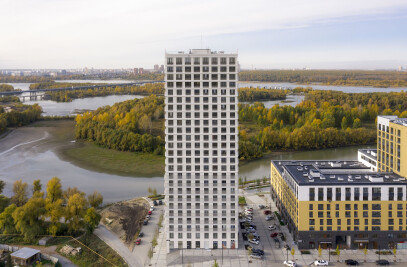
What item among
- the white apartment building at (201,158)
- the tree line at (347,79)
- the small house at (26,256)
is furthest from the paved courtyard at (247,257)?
the tree line at (347,79)

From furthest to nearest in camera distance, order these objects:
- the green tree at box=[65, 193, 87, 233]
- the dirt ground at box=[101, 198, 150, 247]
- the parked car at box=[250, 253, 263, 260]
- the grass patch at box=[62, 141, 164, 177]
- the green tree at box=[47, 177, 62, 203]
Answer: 1. the grass patch at box=[62, 141, 164, 177]
2. the green tree at box=[47, 177, 62, 203]
3. the dirt ground at box=[101, 198, 150, 247]
4. the green tree at box=[65, 193, 87, 233]
5. the parked car at box=[250, 253, 263, 260]

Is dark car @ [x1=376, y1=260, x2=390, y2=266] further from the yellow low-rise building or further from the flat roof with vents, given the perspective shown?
the flat roof with vents

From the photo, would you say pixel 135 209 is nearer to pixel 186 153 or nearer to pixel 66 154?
pixel 186 153

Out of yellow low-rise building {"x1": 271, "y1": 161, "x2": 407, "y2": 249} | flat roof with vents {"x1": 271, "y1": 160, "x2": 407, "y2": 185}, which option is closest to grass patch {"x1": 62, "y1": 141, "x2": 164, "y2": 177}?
flat roof with vents {"x1": 271, "y1": 160, "x2": 407, "y2": 185}

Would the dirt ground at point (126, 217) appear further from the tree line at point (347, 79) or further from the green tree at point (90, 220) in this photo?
the tree line at point (347, 79)

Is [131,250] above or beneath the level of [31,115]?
beneath

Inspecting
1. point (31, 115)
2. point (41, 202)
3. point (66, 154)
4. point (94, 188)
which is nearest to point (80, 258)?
point (41, 202)
